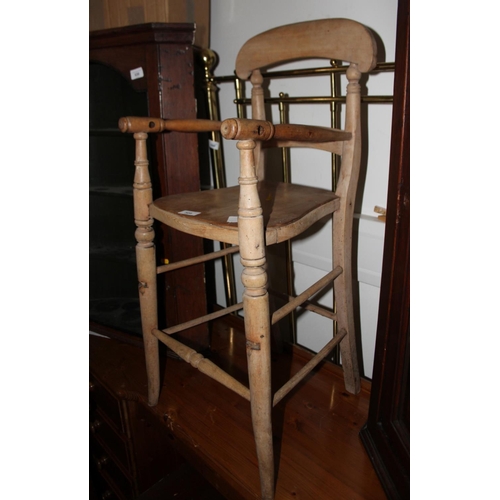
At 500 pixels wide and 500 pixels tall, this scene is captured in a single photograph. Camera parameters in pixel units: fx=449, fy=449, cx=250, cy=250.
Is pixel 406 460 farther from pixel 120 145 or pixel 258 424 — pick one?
pixel 120 145

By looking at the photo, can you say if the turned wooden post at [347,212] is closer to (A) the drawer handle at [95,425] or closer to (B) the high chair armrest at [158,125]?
(B) the high chair armrest at [158,125]

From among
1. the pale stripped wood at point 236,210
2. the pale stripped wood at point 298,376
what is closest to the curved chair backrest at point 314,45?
the pale stripped wood at point 236,210

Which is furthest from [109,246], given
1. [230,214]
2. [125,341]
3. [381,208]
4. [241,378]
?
[381,208]

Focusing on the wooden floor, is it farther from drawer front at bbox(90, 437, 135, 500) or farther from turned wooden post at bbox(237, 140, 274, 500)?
drawer front at bbox(90, 437, 135, 500)

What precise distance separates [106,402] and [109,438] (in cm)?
18

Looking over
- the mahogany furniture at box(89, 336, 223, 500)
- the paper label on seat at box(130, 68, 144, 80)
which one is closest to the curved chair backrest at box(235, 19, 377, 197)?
the paper label on seat at box(130, 68, 144, 80)

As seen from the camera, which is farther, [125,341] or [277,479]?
[125,341]

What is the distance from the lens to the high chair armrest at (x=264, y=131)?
590 millimetres

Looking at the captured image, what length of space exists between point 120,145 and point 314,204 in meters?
0.70

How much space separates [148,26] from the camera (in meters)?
1.02

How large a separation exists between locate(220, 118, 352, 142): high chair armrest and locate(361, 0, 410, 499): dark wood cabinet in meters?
0.13

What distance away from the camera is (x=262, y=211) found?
0.72 metres

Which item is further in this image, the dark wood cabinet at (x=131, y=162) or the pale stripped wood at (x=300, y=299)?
the dark wood cabinet at (x=131, y=162)

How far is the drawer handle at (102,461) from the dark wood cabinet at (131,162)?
0.41 metres
